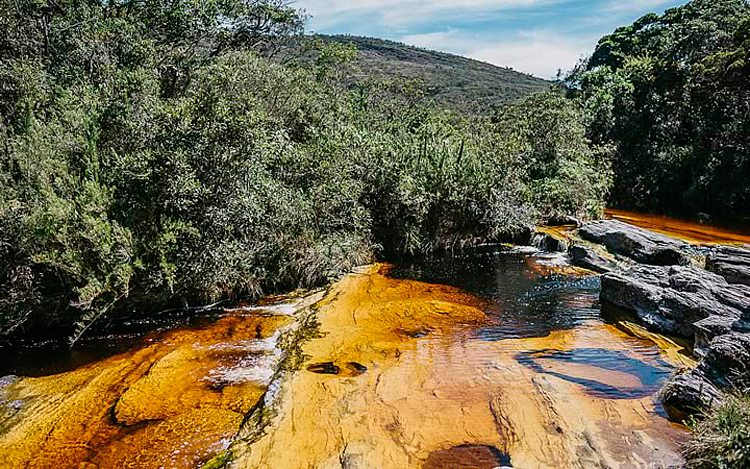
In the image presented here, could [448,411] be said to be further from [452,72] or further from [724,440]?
[452,72]

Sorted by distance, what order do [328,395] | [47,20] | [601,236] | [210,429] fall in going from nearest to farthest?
[210,429] < [328,395] < [47,20] < [601,236]

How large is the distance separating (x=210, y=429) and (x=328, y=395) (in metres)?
1.51

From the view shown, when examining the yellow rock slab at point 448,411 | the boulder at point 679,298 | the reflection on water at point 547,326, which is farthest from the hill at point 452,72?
the yellow rock slab at point 448,411

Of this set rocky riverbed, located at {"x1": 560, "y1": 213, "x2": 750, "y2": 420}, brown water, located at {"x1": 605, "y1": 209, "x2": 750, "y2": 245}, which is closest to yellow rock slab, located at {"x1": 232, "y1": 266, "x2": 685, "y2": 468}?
rocky riverbed, located at {"x1": 560, "y1": 213, "x2": 750, "y2": 420}

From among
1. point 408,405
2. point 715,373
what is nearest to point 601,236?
point 715,373

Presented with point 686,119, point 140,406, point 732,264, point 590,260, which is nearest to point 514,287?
point 590,260

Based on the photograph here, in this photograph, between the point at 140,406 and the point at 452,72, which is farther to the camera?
the point at 452,72

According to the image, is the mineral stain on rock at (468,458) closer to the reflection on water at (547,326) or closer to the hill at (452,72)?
the reflection on water at (547,326)

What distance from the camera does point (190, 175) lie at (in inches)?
363

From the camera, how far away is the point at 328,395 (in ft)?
22.1

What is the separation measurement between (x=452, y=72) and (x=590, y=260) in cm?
7689

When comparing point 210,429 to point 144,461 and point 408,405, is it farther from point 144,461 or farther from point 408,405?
point 408,405

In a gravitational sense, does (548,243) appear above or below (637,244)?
below

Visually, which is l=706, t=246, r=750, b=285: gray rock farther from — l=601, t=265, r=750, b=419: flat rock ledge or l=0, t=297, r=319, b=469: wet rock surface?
l=0, t=297, r=319, b=469: wet rock surface
